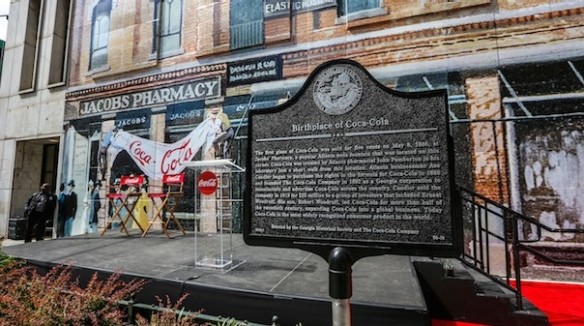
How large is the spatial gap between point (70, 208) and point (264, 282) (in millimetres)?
9861

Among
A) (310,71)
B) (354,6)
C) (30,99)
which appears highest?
(354,6)

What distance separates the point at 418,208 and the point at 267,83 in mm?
6856

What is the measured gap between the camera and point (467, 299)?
3783 millimetres

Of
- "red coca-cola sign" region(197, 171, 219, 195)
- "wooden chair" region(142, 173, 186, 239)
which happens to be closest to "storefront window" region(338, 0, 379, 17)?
"wooden chair" region(142, 173, 186, 239)

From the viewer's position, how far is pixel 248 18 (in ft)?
28.3

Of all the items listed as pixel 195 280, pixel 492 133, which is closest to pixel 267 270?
pixel 195 280

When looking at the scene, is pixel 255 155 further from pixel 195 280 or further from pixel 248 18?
pixel 248 18

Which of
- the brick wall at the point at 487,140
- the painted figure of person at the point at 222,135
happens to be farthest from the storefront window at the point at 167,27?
the brick wall at the point at 487,140

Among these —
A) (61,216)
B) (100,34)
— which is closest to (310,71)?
(100,34)

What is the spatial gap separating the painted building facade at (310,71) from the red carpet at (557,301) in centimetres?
86

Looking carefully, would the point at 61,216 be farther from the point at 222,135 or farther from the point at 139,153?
the point at 222,135

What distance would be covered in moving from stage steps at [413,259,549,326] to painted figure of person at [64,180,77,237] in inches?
420

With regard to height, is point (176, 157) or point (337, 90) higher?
point (176, 157)

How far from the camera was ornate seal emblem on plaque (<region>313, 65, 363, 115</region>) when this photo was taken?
216cm
